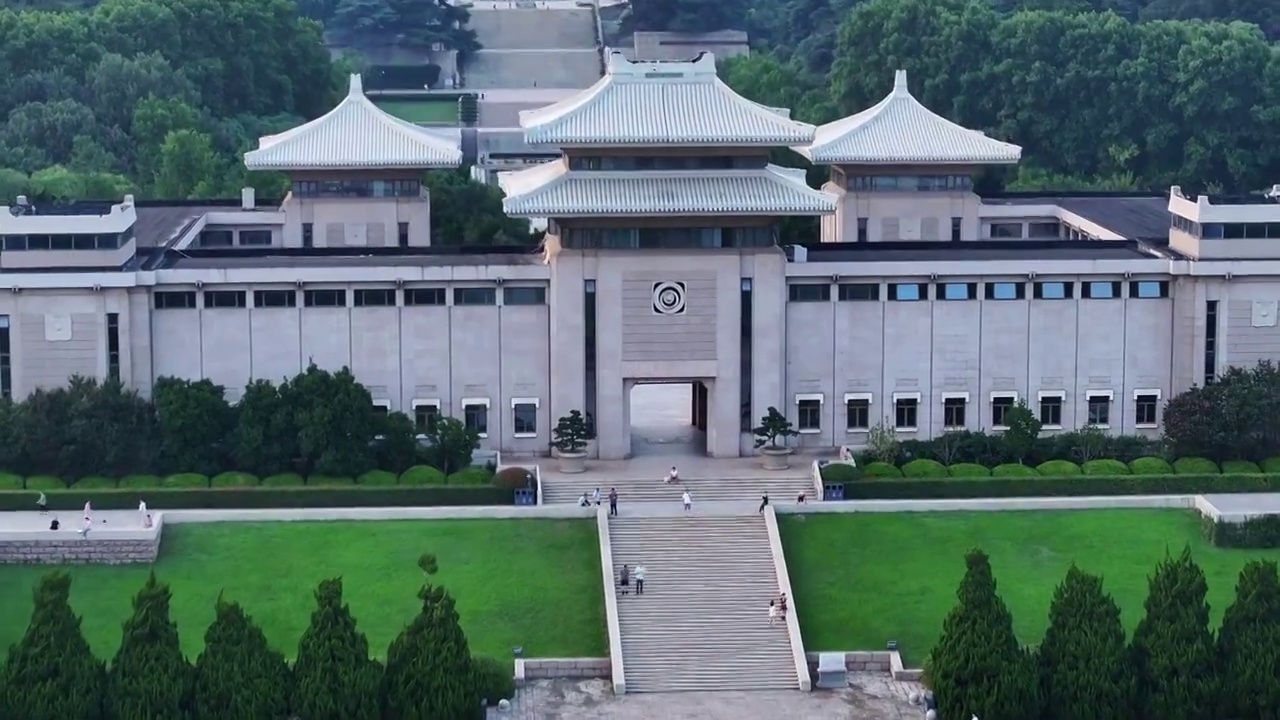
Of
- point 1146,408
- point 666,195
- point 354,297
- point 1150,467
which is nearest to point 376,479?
point 354,297

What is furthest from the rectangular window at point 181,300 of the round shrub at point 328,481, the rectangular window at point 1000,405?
the rectangular window at point 1000,405

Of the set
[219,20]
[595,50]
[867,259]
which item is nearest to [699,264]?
[867,259]

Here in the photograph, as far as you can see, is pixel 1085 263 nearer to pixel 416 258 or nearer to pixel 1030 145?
pixel 416 258

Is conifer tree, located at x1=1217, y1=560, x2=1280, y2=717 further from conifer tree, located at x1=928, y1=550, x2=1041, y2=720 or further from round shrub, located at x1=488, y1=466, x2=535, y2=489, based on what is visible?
round shrub, located at x1=488, y1=466, x2=535, y2=489

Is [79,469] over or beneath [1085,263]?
beneath

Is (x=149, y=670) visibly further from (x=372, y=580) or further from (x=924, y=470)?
(x=924, y=470)

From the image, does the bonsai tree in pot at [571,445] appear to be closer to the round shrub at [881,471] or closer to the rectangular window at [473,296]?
the rectangular window at [473,296]
